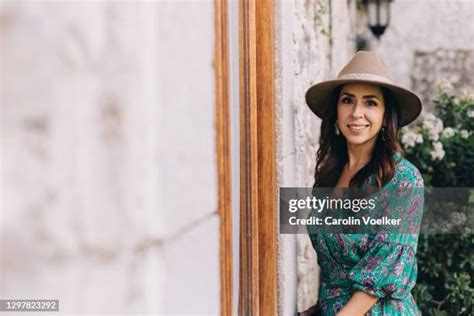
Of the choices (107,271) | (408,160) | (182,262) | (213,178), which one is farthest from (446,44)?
(107,271)

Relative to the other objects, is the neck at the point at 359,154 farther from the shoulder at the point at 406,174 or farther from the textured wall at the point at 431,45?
the textured wall at the point at 431,45

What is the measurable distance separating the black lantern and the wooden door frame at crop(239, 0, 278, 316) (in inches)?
14.8

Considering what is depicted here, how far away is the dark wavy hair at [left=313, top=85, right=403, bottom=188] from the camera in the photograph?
223 centimetres

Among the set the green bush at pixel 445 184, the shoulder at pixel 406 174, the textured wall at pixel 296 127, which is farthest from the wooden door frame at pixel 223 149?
the green bush at pixel 445 184

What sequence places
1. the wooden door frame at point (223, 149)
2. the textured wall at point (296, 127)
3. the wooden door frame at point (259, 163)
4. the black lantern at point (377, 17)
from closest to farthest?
the wooden door frame at point (223, 149) < the wooden door frame at point (259, 163) < the textured wall at point (296, 127) < the black lantern at point (377, 17)

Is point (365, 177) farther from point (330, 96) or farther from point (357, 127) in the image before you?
point (330, 96)

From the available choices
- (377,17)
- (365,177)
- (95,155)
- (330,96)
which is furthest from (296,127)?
(95,155)

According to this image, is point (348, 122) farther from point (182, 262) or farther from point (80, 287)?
point (80, 287)

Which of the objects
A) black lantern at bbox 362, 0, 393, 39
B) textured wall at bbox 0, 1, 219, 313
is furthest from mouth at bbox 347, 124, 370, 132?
textured wall at bbox 0, 1, 219, 313

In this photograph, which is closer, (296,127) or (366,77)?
(366,77)

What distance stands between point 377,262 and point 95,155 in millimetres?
1281

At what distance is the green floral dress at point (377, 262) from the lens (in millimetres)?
2184

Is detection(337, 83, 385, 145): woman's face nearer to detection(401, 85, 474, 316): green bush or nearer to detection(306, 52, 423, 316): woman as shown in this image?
detection(306, 52, 423, 316): woman

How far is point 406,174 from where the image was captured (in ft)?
7.43
